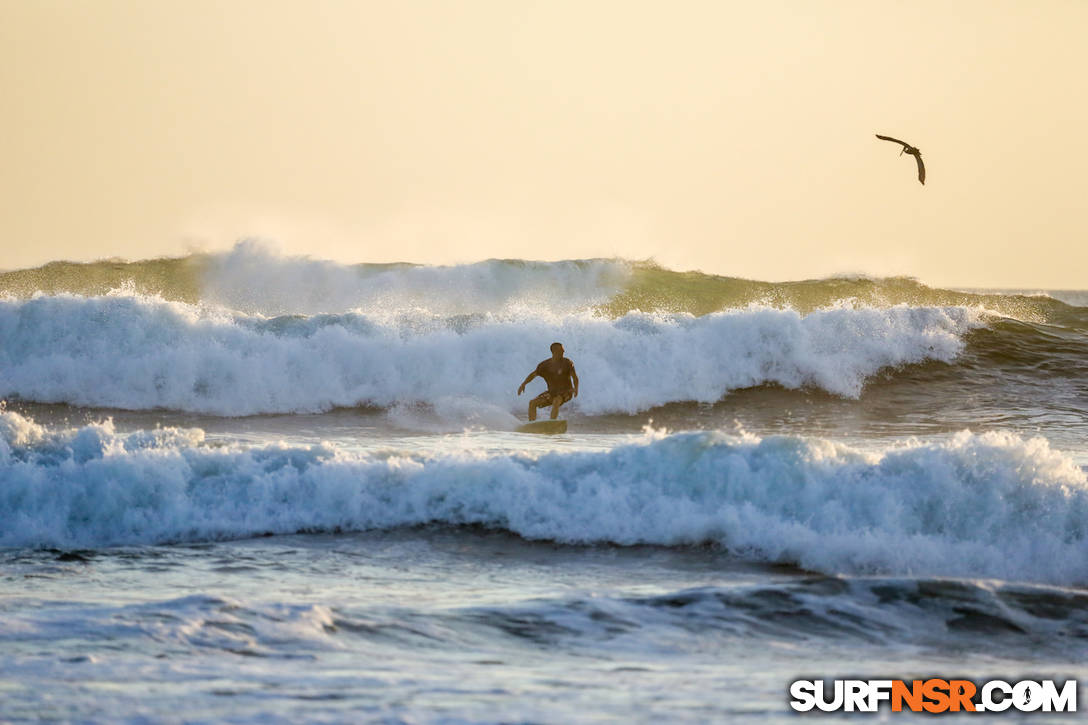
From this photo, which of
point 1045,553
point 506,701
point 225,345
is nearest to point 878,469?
point 1045,553

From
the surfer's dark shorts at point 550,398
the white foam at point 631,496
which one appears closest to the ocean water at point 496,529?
the white foam at point 631,496

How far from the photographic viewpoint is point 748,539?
9.20 m

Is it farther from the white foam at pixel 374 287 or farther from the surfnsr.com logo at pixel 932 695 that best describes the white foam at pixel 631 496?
the white foam at pixel 374 287

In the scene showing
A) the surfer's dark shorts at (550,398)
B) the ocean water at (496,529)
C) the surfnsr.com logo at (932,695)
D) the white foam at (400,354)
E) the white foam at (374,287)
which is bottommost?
the surfnsr.com logo at (932,695)

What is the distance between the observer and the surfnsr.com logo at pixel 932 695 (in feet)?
17.5

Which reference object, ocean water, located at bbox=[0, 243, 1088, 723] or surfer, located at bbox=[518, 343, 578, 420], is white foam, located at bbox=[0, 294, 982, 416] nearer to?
ocean water, located at bbox=[0, 243, 1088, 723]

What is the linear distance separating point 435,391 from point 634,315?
4.51 m

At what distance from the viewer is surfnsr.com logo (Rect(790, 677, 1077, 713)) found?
532cm

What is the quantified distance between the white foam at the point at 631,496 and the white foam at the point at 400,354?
8.70m

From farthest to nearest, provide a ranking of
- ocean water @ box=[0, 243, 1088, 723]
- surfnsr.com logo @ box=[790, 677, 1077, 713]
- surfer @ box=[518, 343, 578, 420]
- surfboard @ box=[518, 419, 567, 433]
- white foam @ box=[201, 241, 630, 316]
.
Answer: white foam @ box=[201, 241, 630, 316], surfer @ box=[518, 343, 578, 420], surfboard @ box=[518, 419, 567, 433], ocean water @ box=[0, 243, 1088, 723], surfnsr.com logo @ box=[790, 677, 1077, 713]

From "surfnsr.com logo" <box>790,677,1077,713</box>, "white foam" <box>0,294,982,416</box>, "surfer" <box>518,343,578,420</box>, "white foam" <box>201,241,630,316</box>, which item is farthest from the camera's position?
"white foam" <box>201,241,630,316</box>

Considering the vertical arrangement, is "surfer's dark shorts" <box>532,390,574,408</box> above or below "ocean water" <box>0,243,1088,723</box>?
above

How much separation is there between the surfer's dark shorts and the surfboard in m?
0.44

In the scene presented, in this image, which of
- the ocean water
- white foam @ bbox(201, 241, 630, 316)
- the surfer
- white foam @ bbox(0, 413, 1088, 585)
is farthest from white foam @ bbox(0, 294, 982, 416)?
white foam @ bbox(0, 413, 1088, 585)
